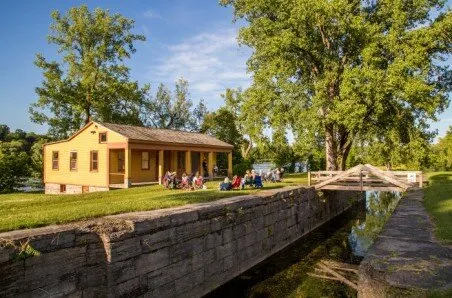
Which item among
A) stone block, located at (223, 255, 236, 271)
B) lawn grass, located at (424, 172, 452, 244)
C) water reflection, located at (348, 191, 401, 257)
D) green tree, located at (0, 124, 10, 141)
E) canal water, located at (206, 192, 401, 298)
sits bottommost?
canal water, located at (206, 192, 401, 298)

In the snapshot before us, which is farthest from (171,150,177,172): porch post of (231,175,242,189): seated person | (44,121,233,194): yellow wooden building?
(231,175,242,189): seated person

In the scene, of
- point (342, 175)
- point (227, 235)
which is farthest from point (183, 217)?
point (342, 175)

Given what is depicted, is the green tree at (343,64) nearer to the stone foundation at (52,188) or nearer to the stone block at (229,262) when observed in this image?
the stone block at (229,262)

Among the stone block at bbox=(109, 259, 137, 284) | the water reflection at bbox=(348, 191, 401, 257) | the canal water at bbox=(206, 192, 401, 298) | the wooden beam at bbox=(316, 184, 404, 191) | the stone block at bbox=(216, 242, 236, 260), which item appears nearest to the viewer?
the stone block at bbox=(109, 259, 137, 284)

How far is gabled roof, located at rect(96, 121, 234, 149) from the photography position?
24.3 meters

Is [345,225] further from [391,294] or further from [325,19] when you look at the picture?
[391,294]

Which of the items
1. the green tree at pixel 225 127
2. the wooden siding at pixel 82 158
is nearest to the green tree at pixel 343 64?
the wooden siding at pixel 82 158

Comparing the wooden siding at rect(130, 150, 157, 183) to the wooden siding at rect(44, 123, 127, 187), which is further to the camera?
the wooden siding at rect(130, 150, 157, 183)

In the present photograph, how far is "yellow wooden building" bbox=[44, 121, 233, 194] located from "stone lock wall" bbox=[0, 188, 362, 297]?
11.5 m

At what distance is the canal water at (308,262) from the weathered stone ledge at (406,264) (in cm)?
332

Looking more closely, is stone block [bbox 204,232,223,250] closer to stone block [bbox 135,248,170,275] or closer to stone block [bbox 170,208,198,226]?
stone block [bbox 170,208,198,226]

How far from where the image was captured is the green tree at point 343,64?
23078 mm

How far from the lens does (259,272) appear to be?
13.9 metres

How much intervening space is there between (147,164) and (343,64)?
1630 centimetres
